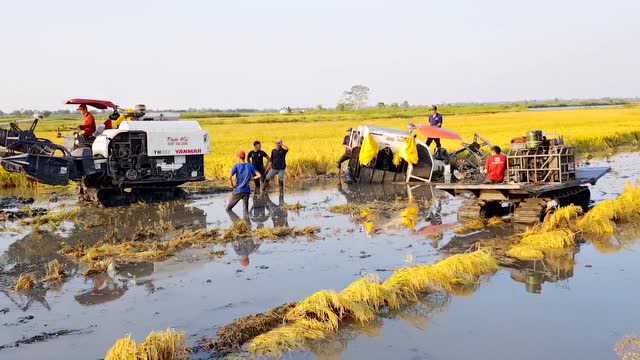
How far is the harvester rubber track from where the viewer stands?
1239cm

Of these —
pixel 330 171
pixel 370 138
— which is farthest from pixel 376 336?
pixel 330 171

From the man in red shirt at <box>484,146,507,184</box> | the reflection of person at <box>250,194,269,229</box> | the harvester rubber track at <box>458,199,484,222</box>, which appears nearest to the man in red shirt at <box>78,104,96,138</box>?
the reflection of person at <box>250,194,269,229</box>

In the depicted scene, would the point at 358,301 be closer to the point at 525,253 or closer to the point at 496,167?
the point at 525,253

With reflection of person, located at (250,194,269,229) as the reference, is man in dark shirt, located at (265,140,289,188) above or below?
above

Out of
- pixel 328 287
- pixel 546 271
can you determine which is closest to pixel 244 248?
pixel 328 287

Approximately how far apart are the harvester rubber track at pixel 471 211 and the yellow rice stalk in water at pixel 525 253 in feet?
8.51

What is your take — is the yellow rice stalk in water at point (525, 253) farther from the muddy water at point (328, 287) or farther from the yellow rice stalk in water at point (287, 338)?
the yellow rice stalk in water at point (287, 338)

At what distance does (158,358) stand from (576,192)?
1015 cm

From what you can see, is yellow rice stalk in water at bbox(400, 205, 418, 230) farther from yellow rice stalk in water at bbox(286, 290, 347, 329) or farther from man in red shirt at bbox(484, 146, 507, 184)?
yellow rice stalk in water at bbox(286, 290, 347, 329)

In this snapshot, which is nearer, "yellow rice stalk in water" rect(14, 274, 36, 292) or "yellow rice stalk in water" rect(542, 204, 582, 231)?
"yellow rice stalk in water" rect(14, 274, 36, 292)

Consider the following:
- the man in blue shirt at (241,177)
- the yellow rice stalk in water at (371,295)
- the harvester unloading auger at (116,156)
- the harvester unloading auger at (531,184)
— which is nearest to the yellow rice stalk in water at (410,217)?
the harvester unloading auger at (531,184)

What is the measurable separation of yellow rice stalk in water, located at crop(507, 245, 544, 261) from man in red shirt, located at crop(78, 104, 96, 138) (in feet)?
35.4

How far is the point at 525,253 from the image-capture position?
9.59 meters

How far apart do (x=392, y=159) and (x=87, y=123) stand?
341 inches
